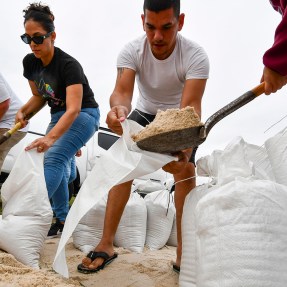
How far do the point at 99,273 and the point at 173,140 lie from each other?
803mm

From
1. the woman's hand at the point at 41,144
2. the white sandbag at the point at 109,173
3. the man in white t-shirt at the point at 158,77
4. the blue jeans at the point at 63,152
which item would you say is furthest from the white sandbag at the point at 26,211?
the white sandbag at the point at 109,173

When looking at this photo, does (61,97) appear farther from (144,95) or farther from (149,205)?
(149,205)

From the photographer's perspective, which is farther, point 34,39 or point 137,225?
point 137,225

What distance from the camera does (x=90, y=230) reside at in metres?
2.12

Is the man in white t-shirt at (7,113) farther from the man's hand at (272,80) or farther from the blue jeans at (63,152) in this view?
the man's hand at (272,80)

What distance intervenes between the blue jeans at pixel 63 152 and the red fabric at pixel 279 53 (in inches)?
47.2

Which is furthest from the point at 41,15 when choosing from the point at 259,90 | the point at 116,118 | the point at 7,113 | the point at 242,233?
the point at 242,233

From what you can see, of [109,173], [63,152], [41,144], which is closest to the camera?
[109,173]

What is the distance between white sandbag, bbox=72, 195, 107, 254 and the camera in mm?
2098

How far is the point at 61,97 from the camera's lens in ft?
7.11

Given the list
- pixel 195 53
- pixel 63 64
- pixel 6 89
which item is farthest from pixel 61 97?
pixel 195 53

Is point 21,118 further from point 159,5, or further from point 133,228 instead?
point 159,5

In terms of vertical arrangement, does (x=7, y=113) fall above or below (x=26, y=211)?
above

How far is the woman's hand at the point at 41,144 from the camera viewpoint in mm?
1750
